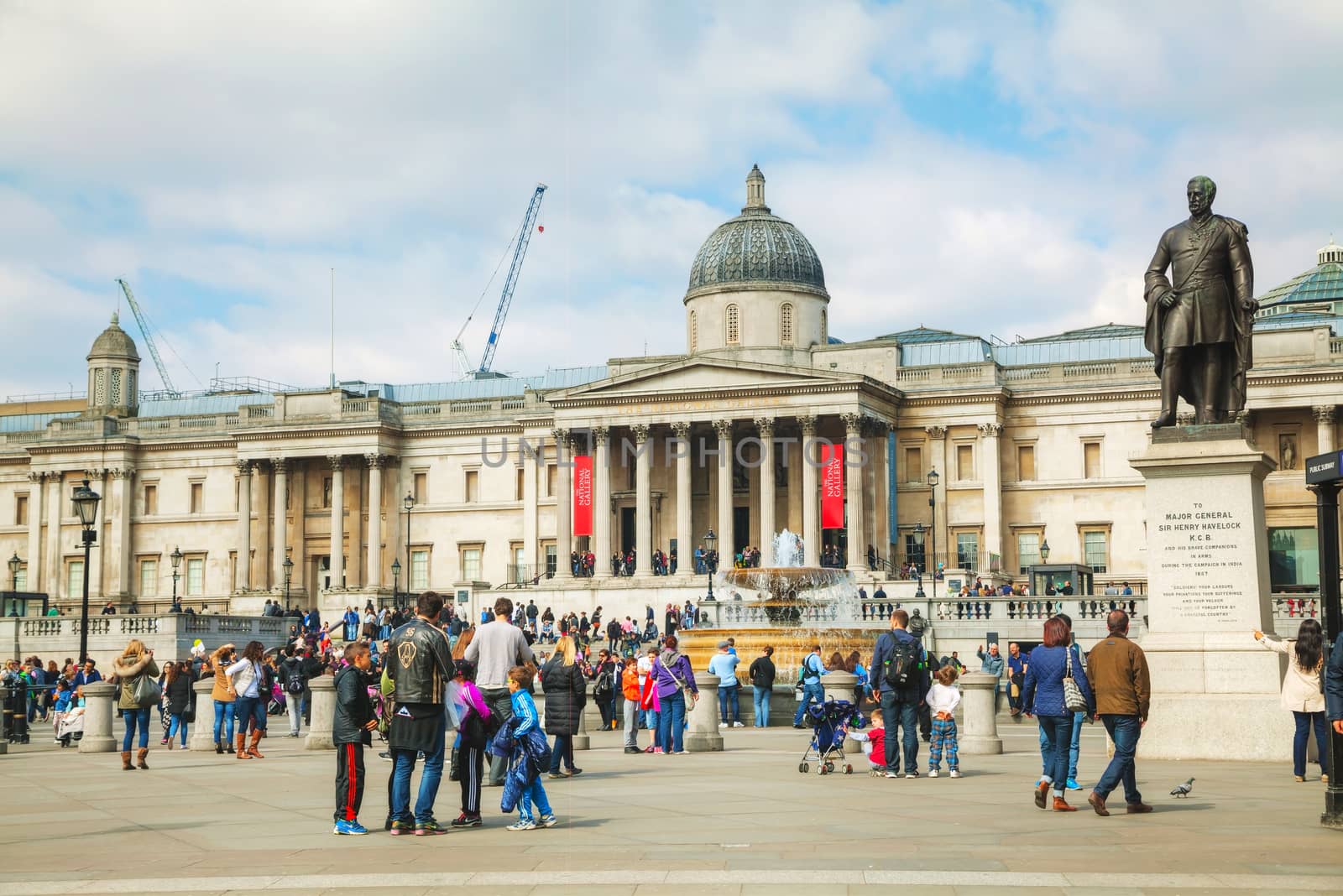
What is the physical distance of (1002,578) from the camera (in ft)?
213

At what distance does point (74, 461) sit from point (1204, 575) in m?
73.9

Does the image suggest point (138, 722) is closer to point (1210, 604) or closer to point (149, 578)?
point (1210, 604)

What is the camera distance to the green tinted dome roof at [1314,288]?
80.2m

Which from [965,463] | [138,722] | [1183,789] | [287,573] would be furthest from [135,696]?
[287,573]

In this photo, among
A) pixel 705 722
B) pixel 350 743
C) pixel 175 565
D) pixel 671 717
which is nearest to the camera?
pixel 350 743

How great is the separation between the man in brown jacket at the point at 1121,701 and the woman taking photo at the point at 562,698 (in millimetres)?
6893

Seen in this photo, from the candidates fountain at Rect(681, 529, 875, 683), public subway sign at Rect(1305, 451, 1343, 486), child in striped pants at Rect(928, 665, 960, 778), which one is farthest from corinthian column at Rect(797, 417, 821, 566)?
public subway sign at Rect(1305, 451, 1343, 486)

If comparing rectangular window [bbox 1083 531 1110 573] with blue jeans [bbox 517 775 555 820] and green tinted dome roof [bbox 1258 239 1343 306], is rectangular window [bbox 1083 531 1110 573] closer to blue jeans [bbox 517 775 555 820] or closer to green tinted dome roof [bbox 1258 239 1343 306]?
green tinted dome roof [bbox 1258 239 1343 306]

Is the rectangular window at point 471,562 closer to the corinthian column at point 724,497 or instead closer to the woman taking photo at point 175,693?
the corinthian column at point 724,497

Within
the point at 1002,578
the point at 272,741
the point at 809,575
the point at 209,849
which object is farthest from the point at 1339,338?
the point at 209,849

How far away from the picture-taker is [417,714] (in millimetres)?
14164

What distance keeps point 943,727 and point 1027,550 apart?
170 feet

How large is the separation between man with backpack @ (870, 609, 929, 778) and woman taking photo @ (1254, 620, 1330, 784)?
4237mm

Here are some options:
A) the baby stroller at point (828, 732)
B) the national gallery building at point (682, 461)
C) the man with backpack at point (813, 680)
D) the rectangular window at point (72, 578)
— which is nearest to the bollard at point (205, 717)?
the man with backpack at point (813, 680)
